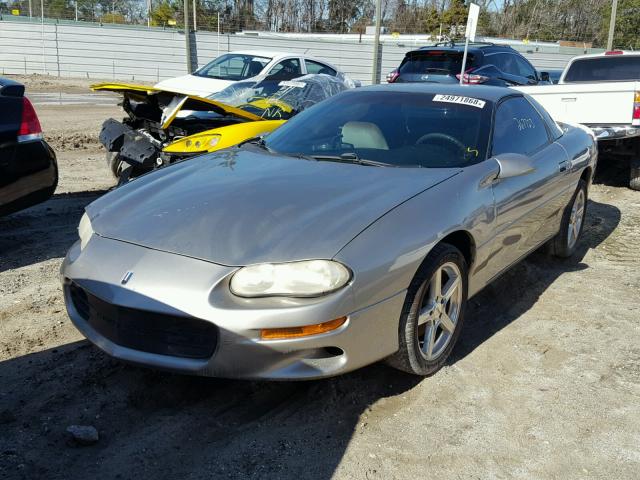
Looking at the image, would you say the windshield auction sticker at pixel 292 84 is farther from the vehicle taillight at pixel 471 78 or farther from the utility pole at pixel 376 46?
the utility pole at pixel 376 46

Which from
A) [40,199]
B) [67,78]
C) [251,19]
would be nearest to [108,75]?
[67,78]

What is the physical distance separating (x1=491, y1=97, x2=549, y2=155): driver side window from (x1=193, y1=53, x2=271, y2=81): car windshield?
7.57m

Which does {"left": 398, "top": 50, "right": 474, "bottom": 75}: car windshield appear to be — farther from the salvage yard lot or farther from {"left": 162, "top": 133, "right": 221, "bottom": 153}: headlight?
the salvage yard lot

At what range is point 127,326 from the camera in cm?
288

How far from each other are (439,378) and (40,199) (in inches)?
134

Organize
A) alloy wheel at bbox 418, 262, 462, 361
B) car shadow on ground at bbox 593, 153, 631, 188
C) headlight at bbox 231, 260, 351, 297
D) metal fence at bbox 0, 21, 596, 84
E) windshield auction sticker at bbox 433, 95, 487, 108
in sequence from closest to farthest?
headlight at bbox 231, 260, 351, 297, alloy wheel at bbox 418, 262, 462, 361, windshield auction sticker at bbox 433, 95, 487, 108, car shadow on ground at bbox 593, 153, 631, 188, metal fence at bbox 0, 21, 596, 84

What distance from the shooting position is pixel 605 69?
10844 millimetres

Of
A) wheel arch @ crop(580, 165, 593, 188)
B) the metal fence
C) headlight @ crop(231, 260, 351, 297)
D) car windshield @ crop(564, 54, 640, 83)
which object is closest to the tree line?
the metal fence

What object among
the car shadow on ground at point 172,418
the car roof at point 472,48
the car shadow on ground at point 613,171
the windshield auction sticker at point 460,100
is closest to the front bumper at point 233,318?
the car shadow on ground at point 172,418

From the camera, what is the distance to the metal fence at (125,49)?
88.4ft

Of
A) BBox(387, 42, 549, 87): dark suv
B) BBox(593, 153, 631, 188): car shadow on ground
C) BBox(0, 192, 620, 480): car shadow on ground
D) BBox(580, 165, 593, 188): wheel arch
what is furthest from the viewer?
BBox(387, 42, 549, 87): dark suv

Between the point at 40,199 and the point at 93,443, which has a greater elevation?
the point at 40,199

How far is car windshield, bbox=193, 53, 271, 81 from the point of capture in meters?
11.7

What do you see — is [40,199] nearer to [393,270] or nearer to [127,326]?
[127,326]
